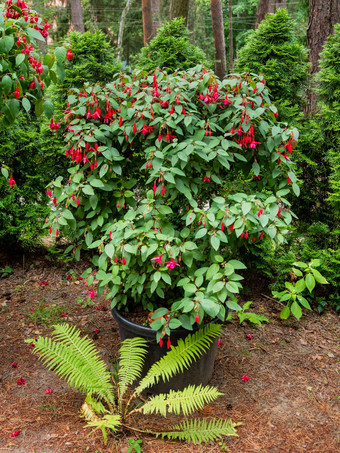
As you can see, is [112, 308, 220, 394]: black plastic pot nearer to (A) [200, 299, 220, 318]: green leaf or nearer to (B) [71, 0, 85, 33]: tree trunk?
(A) [200, 299, 220, 318]: green leaf

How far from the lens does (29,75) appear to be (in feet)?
6.42

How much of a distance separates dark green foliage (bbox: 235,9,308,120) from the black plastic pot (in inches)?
87.9

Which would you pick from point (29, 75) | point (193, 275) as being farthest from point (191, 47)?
point (193, 275)

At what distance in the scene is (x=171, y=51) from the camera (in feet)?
12.9

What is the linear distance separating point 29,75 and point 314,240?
2.69 m

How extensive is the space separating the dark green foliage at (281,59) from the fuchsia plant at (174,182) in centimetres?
122

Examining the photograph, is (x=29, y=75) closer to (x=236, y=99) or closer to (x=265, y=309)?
(x=236, y=99)

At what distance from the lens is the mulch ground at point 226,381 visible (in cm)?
206

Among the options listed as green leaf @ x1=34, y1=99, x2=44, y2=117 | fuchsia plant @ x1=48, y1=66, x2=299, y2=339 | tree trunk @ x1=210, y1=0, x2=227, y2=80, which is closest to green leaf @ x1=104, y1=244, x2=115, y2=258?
fuchsia plant @ x1=48, y1=66, x2=299, y2=339

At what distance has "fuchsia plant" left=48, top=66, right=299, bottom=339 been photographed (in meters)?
1.98

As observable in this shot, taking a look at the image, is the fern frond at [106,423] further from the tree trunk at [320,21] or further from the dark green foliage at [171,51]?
the tree trunk at [320,21]

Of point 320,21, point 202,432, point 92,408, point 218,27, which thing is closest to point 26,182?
point 92,408

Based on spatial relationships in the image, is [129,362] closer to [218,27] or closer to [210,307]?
[210,307]

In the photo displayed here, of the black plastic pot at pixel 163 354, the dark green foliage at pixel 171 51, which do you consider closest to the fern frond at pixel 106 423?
the black plastic pot at pixel 163 354
